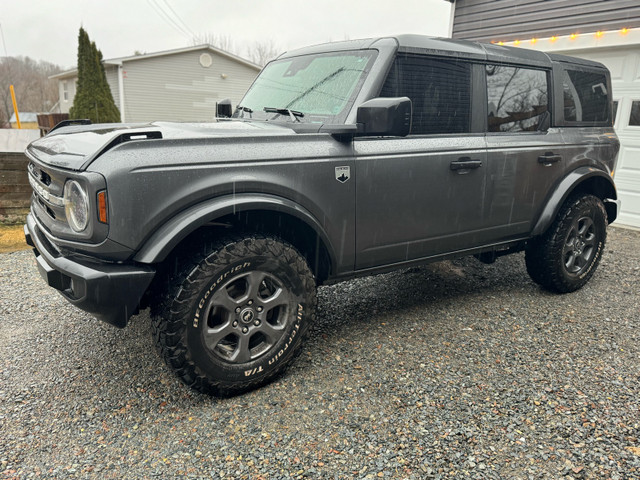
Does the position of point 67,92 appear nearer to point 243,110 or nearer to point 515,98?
point 243,110

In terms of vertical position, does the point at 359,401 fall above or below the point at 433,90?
below

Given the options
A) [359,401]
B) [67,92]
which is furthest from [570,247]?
[67,92]

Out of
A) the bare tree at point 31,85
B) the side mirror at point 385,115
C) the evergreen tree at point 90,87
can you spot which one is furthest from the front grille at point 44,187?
the bare tree at point 31,85

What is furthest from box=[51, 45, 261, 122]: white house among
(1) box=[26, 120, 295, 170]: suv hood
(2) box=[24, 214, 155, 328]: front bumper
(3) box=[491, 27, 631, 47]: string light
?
(2) box=[24, 214, 155, 328]: front bumper

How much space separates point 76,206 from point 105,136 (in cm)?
40

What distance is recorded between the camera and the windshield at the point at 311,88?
2877 mm

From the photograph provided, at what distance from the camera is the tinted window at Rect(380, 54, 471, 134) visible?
295 cm

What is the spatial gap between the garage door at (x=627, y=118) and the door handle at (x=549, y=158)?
4226 mm

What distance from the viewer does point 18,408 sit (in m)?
2.42

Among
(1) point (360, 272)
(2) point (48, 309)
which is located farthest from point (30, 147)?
(1) point (360, 272)

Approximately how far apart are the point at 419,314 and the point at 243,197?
1921 millimetres

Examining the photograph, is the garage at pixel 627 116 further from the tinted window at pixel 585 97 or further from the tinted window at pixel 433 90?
the tinted window at pixel 433 90

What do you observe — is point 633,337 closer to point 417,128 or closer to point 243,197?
point 417,128

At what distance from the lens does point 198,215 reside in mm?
2225
